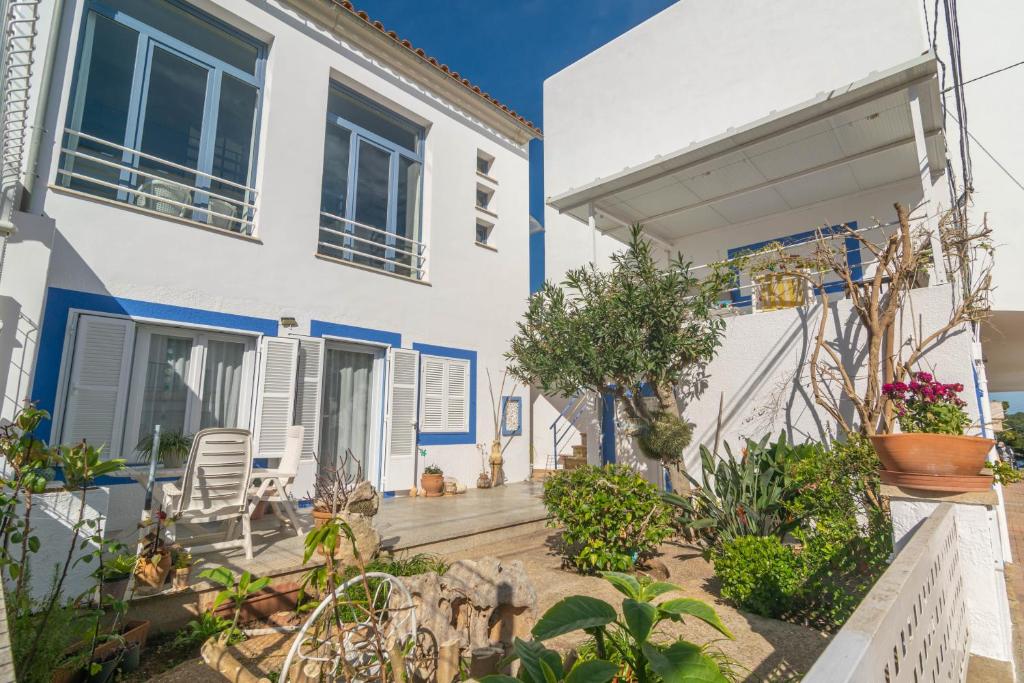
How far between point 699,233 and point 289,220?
8.00 metres

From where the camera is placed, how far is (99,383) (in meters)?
5.63

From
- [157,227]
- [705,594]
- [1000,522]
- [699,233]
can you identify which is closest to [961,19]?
[699,233]

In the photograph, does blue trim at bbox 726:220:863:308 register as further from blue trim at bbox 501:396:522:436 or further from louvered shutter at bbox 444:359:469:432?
louvered shutter at bbox 444:359:469:432

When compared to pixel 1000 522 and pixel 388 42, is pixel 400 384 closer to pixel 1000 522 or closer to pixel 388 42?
pixel 388 42

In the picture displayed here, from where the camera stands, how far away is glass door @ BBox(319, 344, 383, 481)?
7863 millimetres

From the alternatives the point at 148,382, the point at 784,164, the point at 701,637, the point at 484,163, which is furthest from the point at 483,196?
the point at 701,637

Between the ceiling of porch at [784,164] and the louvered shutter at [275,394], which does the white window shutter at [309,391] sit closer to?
the louvered shutter at [275,394]

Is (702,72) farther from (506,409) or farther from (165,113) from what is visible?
(165,113)

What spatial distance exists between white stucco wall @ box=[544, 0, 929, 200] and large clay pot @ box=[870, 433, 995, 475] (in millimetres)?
5286

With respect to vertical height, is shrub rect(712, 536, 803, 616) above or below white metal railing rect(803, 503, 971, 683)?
below

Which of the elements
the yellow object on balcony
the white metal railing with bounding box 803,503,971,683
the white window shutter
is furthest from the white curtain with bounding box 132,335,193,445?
the yellow object on balcony

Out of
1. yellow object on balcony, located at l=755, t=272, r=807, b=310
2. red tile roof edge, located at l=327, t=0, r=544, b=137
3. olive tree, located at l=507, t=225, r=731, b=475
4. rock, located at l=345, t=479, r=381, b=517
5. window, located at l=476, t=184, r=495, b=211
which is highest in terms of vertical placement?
red tile roof edge, located at l=327, t=0, r=544, b=137

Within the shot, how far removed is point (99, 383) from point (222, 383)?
1.33 meters

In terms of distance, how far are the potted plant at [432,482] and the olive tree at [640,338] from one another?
8.20 feet
